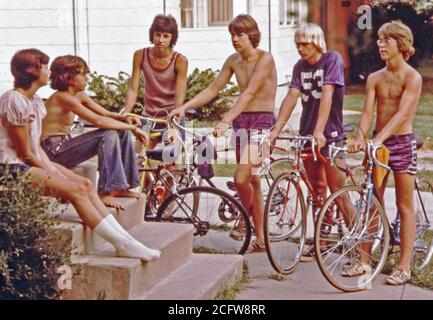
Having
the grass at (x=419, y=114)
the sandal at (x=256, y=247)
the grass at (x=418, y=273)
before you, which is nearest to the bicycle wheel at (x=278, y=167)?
the sandal at (x=256, y=247)

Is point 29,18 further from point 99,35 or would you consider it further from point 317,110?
point 317,110

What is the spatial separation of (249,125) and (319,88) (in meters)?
0.55

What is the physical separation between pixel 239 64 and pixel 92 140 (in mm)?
1186

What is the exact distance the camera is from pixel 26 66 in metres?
4.95

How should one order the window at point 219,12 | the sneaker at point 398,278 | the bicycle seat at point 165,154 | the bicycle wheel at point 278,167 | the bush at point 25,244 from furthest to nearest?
the window at point 219,12 < the bicycle wheel at point 278,167 < the bicycle seat at point 165,154 < the sneaker at point 398,278 < the bush at point 25,244

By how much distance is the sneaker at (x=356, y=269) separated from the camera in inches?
224

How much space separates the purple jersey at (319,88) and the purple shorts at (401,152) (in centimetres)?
45

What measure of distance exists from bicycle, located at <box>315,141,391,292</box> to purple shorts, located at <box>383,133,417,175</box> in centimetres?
10

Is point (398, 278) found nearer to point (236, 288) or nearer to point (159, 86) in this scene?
point (236, 288)

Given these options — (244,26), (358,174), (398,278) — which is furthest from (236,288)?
(358,174)

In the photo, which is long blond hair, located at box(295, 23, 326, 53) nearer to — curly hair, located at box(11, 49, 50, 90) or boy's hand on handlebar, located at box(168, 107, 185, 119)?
boy's hand on handlebar, located at box(168, 107, 185, 119)

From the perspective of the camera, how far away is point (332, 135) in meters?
6.00

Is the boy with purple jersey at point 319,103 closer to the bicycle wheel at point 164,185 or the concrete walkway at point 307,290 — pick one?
the concrete walkway at point 307,290
